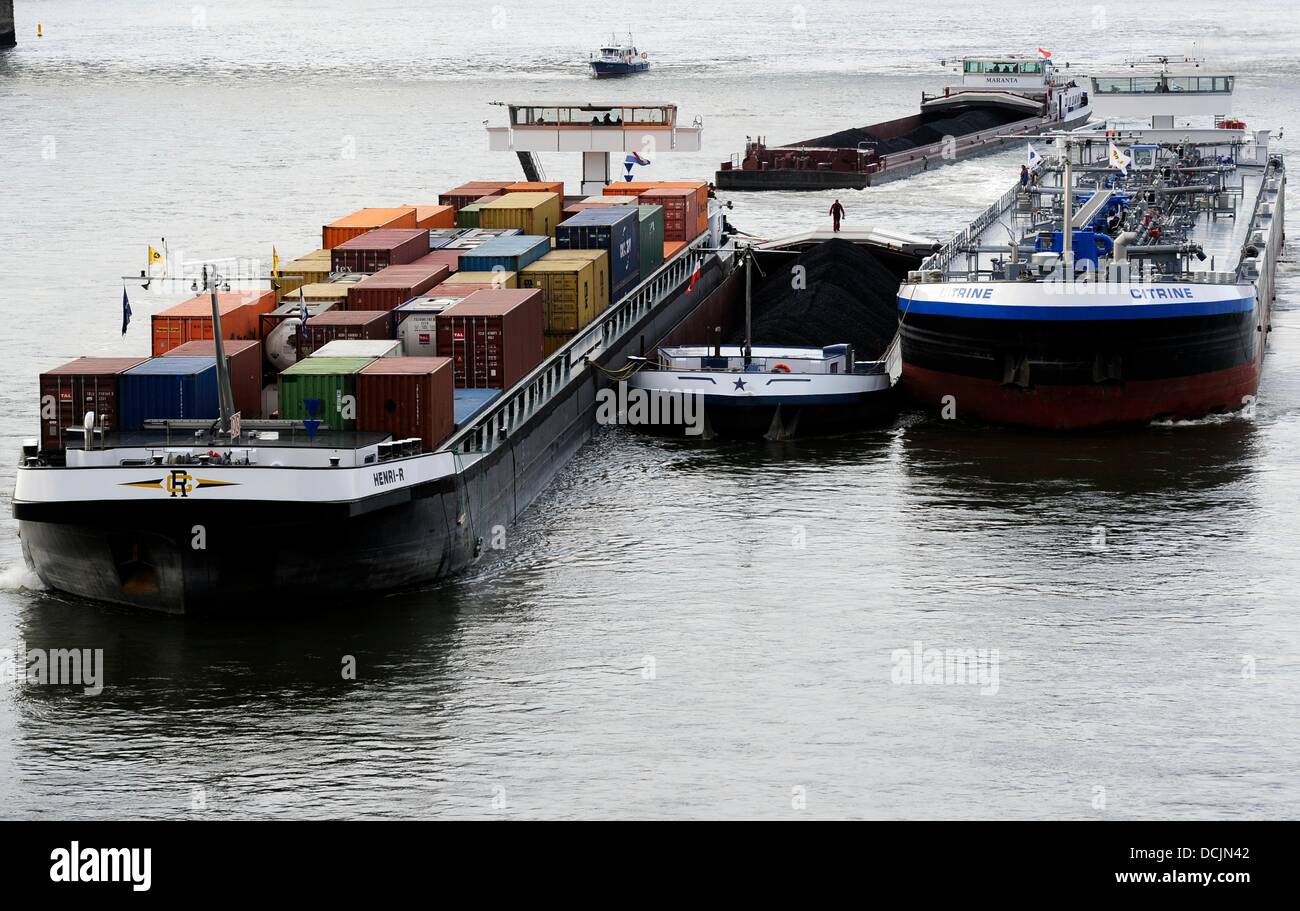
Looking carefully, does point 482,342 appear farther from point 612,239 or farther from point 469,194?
point 469,194

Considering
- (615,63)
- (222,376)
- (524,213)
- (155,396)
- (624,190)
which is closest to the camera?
(222,376)

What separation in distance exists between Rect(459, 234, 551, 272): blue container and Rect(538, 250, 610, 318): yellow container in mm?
330

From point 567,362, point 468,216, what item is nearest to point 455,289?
point 567,362

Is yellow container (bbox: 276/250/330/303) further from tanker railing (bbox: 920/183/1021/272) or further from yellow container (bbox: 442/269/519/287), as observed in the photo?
tanker railing (bbox: 920/183/1021/272)

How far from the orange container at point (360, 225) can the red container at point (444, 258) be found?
260 centimetres

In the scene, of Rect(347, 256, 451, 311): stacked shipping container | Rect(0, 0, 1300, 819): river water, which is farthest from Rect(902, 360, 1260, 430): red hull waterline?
Rect(347, 256, 451, 311): stacked shipping container

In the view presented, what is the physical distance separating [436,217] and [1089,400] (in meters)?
16.0

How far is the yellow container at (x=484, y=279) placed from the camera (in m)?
37.0

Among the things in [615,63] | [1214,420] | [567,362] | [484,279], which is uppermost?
[615,63]

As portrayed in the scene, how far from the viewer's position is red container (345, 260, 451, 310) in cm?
3472

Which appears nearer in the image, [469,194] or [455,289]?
[455,289]

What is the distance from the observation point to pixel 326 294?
35.4 m

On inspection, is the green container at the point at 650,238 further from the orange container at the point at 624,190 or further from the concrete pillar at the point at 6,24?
the concrete pillar at the point at 6,24
